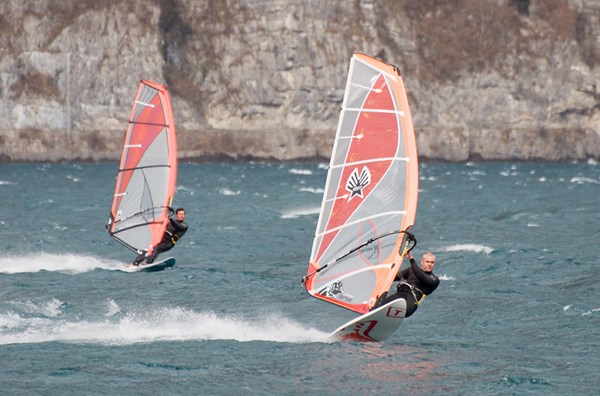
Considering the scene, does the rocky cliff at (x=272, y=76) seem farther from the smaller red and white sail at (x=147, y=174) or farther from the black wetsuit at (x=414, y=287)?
the black wetsuit at (x=414, y=287)

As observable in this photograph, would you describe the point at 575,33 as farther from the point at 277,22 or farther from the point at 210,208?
the point at 210,208

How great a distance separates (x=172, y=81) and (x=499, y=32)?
33775 mm

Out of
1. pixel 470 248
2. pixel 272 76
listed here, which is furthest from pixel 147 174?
pixel 272 76

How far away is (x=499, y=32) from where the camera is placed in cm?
11519

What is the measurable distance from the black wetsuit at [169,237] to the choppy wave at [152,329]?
206 inches

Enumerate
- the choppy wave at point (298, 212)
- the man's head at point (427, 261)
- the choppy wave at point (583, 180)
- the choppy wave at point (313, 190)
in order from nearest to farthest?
1. the man's head at point (427, 261)
2. the choppy wave at point (298, 212)
3. the choppy wave at point (313, 190)
4. the choppy wave at point (583, 180)

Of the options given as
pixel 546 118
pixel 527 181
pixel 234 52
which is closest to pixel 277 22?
pixel 234 52

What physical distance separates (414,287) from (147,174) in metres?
13.0

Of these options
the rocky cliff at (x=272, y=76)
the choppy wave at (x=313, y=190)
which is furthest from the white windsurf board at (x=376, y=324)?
the rocky cliff at (x=272, y=76)

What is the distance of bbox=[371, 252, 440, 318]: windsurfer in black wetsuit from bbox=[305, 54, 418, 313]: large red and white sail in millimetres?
223

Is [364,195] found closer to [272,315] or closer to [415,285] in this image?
[415,285]

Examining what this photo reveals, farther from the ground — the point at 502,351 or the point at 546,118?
the point at 502,351

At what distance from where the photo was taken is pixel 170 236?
96.5ft

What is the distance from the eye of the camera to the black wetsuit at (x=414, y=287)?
1894 cm
